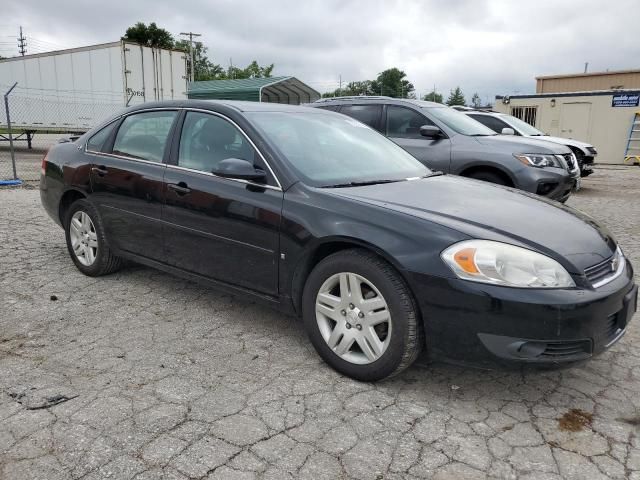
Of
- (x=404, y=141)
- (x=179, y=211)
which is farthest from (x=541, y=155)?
(x=179, y=211)

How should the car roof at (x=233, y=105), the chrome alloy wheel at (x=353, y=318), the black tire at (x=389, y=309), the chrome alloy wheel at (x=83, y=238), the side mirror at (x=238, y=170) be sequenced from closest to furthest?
the black tire at (x=389, y=309) < the chrome alloy wheel at (x=353, y=318) < the side mirror at (x=238, y=170) < the car roof at (x=233, y=105) < the chrome alloy wheel at (x=83, y=238)

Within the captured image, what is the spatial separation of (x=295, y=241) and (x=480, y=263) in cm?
106

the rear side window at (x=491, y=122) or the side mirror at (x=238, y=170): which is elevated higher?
the rear side window at (x=491, y=122)

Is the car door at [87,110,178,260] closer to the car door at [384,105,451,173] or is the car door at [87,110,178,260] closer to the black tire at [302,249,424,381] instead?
the black tire at [302,249,424,381]

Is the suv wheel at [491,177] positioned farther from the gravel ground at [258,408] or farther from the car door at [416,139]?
the gravel ground at [258,408]

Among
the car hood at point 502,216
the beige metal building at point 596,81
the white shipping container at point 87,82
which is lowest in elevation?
the car hood at point 502,216

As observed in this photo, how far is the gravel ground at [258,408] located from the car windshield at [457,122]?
391cm

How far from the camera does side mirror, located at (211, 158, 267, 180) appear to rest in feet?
10.8

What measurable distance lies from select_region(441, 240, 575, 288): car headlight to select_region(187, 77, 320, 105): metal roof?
2348 centimetres

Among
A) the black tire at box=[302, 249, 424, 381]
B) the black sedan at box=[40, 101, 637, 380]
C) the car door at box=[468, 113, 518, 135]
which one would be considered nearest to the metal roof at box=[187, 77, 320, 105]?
the car door at box=[468, 113, 518, 135]

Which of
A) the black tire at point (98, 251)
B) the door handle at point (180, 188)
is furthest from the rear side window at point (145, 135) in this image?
the black tire at point (98, 251)

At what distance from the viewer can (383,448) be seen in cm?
245

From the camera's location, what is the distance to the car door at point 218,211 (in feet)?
→ 10.9

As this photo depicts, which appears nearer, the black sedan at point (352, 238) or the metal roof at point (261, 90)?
the black sedan at point (352, 238)
